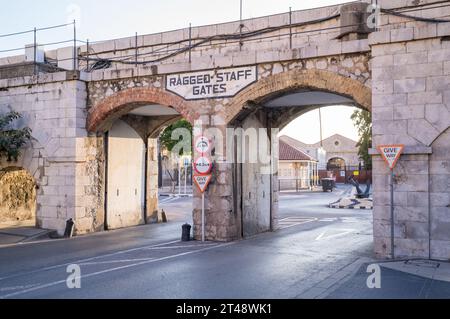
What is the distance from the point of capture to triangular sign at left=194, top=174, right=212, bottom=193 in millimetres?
12297

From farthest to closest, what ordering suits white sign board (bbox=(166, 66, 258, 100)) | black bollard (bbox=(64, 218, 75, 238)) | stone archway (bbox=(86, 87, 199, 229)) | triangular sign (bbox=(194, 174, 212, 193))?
black bollard (bbox=(64, 218, 75, 238)), stone archway (bbox=(86, 87, 199, 229)), triangular sign (bbox=(194, 174, 212, 193)), white sign board (bbox=(166, 66, 258, 100))

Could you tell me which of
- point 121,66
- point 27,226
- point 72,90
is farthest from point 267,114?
point 27,226

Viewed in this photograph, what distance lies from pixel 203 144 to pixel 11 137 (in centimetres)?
586

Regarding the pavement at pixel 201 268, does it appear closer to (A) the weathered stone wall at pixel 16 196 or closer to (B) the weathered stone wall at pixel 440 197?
(B) the weathered stone wall at pixel 440 197

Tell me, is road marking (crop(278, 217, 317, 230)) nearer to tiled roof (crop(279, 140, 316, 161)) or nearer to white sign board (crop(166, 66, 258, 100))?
white sign board (crop(166, 66, 258, 100))

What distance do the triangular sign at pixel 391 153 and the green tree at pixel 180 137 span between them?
18400 mm

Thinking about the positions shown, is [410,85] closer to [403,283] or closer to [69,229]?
[403,283]

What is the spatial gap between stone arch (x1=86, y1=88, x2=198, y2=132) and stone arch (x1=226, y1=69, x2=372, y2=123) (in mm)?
1318

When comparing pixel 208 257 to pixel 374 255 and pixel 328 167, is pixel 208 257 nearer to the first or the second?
pixel 374 255

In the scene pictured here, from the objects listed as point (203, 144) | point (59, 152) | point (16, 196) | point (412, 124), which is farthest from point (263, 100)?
point (16, 196)

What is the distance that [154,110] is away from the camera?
16.2 metres

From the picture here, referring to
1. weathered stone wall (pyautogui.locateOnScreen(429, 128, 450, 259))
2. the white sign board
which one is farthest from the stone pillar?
weathered stone wall (pyautogui.locateOnScreen(429, 128, 450, 259))

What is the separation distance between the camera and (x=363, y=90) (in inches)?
418

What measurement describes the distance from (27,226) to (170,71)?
676cm
